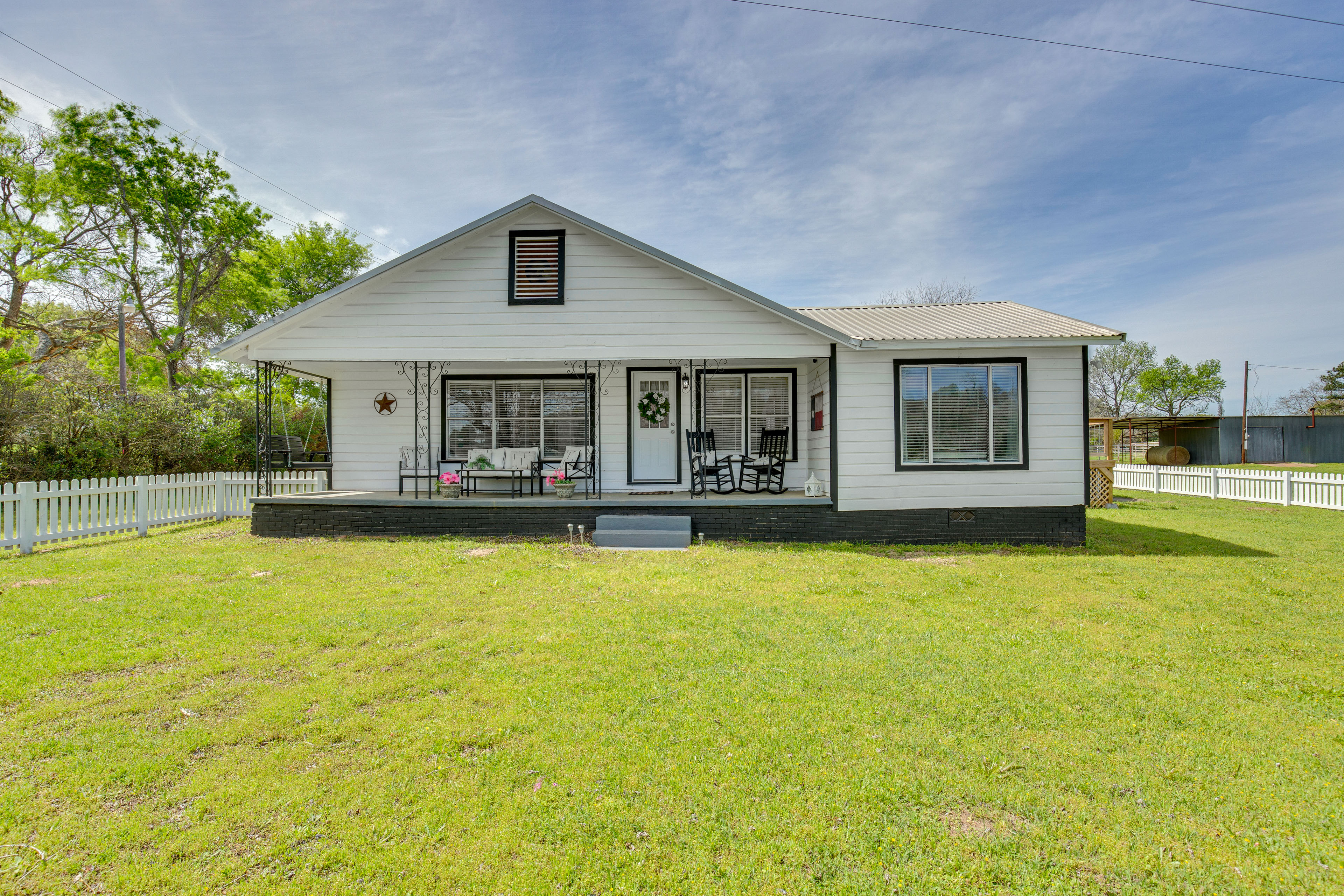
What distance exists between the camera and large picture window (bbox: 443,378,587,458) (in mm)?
10977

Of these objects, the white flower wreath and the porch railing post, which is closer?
the porch railing post

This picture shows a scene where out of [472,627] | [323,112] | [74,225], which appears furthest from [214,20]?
[74,225]

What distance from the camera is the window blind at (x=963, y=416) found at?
8.77 meters

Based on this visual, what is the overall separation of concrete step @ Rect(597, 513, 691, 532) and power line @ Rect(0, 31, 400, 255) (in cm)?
1640

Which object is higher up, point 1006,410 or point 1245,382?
point 1245,382

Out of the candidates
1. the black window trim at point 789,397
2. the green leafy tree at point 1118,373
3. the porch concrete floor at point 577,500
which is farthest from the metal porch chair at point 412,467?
the green leafy tree at point 1118,373

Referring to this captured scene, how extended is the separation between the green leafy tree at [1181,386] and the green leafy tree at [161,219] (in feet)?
157

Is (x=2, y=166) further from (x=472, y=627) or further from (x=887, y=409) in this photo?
(x=887, y=409)

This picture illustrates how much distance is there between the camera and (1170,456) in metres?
28.3

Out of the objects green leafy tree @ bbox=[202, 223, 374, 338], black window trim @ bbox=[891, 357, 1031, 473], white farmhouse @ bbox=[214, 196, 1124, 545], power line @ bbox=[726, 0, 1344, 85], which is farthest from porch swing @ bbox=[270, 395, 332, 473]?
power line @ bbox=[726, 0, 1344, 85]

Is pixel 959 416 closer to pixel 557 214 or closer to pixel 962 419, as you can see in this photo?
pixel 962 419

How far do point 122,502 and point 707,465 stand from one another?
890 centimetres

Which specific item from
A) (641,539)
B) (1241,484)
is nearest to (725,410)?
(641,539)

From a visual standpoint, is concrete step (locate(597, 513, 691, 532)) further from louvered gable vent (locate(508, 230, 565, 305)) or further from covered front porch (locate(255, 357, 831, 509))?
louvered gable vent (locate(508, 230, 565, 305))
